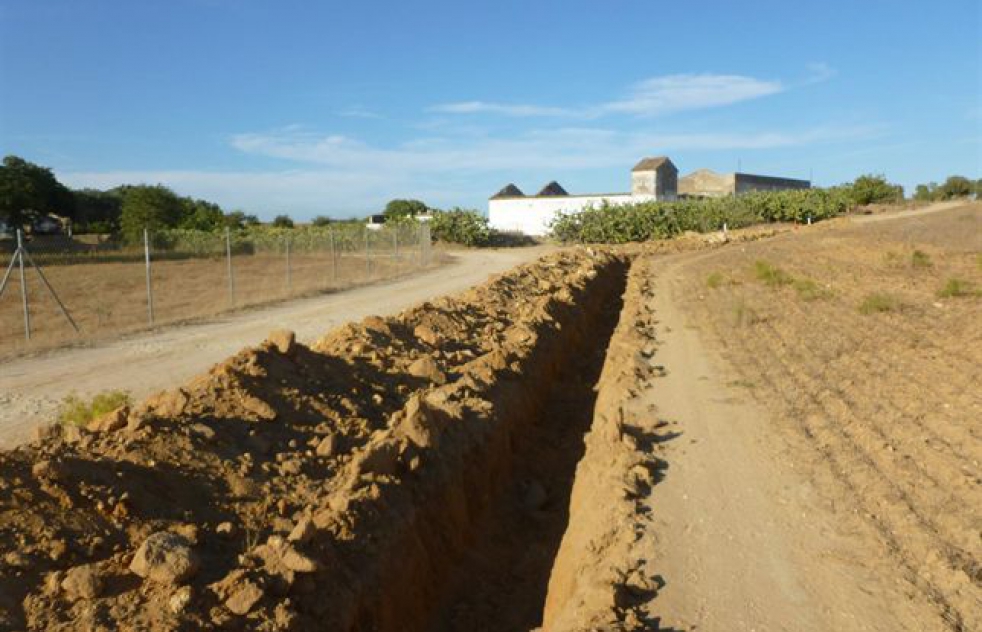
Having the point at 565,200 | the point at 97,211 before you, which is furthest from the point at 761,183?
the point at 97,211

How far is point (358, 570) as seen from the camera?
4.96 m

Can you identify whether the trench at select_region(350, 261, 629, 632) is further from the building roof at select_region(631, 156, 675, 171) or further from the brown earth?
the building roof at select_region(631, 156, 675, 171)

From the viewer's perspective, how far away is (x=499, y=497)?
303 inches

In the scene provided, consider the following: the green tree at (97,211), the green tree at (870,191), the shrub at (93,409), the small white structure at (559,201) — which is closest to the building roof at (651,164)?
the small white structure at (559,201)

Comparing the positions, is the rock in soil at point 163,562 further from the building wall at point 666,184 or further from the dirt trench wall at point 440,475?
the building wall at point 666,184

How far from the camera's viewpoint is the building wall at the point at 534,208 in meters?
59.7

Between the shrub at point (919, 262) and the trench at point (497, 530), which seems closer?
the trench at point (497, 530)

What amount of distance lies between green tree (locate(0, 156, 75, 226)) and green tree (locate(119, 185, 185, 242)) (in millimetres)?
4332

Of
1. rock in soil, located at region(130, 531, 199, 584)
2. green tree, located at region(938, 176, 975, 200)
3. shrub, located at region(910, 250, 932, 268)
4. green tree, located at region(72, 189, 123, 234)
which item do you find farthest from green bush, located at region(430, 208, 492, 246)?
green tree, located at region(938, 176, 975, 200)

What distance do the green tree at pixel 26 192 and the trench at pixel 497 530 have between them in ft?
162

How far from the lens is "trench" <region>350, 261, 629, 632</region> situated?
5484 millimetres

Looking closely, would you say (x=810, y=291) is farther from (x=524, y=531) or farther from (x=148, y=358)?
(x=524, y=531)

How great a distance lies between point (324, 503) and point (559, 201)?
Result: 55.9 metres

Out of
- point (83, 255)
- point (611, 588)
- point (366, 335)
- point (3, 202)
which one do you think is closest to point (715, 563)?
point (611, 588)
